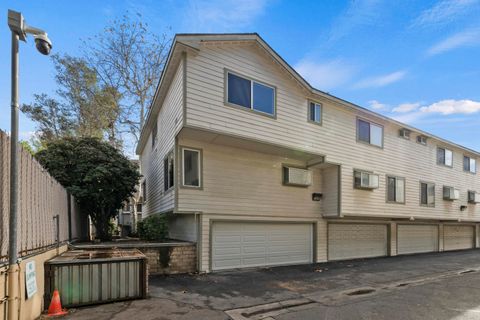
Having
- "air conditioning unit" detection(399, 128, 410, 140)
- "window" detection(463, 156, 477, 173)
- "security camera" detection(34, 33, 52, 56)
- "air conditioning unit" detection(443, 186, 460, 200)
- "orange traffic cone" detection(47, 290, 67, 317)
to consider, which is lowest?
"orange traffic cone" detection(47, 290, 67, 317)

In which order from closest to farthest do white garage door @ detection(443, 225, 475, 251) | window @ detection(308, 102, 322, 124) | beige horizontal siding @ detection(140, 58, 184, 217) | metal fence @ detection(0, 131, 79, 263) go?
1. metal fence @ detection(0, 131, 79, 263)
2. beige horizontal siding @ detection(140, 58, 184, 217)
3. window @ detection(308, 102, 322, 124)
4. white garage door @ detection(443, 225, 475, 251)

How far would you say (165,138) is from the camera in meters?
12.2

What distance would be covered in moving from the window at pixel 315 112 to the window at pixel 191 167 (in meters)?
5.25

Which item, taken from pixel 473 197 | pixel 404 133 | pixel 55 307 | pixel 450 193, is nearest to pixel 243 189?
pixel 55 307

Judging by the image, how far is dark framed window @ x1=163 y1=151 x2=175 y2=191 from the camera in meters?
10.9

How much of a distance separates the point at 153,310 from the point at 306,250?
336 inches

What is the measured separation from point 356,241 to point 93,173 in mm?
12788

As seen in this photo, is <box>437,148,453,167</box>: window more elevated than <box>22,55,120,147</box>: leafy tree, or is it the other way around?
<box>22,55,120,147</box>: leafy tree

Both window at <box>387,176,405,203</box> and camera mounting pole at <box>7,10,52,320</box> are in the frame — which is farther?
window at <box>387,176,405,203</box>

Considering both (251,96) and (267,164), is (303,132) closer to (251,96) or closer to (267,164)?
(267,164)

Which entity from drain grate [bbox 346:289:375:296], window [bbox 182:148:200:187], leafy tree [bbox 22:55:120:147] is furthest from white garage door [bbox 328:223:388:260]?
leafy tree [bbox 22:55:120:147]

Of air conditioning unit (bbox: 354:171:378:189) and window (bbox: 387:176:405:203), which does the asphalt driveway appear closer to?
air conditioning unit (bbox: 354:171:378:189)

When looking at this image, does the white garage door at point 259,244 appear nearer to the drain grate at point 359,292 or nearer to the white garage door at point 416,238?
the drain grate at point 359,292

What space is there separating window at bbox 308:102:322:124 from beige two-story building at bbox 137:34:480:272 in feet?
0.15
